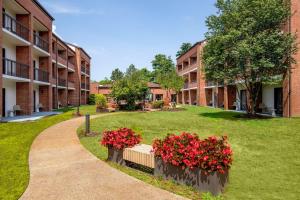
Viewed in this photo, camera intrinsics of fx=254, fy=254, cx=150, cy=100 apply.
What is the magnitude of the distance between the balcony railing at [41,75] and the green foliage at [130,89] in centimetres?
777

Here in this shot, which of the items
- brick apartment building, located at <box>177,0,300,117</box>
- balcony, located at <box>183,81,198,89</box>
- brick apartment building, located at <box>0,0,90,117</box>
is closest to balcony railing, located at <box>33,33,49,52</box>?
brick apartment building, located at <box>0,0,90,117</box>

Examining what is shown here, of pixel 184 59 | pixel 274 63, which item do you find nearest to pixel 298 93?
pixel 274 63

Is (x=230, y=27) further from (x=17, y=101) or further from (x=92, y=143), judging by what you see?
(x=17, y=101)

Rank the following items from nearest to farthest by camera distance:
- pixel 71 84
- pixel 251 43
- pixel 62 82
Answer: pixel 251 43, pixel 62 82, pixel 71 84

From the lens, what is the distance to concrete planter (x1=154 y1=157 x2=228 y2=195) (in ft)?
18.3

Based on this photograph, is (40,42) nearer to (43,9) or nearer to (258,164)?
(43,9)

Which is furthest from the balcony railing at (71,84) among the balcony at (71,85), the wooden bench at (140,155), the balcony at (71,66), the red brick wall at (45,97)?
the wooden bench at (140,155)

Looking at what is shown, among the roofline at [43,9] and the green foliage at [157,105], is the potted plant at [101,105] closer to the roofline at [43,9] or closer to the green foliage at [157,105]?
the green foliage at [157,105]

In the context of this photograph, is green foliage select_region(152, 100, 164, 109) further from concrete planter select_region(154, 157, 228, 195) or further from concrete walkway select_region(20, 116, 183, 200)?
concrete planter select_region(154, 157, 228, 195)

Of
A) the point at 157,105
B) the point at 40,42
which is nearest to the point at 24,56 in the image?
the point at 40,42

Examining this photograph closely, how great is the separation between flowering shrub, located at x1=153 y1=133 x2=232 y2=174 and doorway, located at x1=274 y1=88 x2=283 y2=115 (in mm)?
20854

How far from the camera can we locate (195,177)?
5.80 metres

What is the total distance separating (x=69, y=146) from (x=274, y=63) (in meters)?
17.0

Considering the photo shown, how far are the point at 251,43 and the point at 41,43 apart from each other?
21.3 meters
